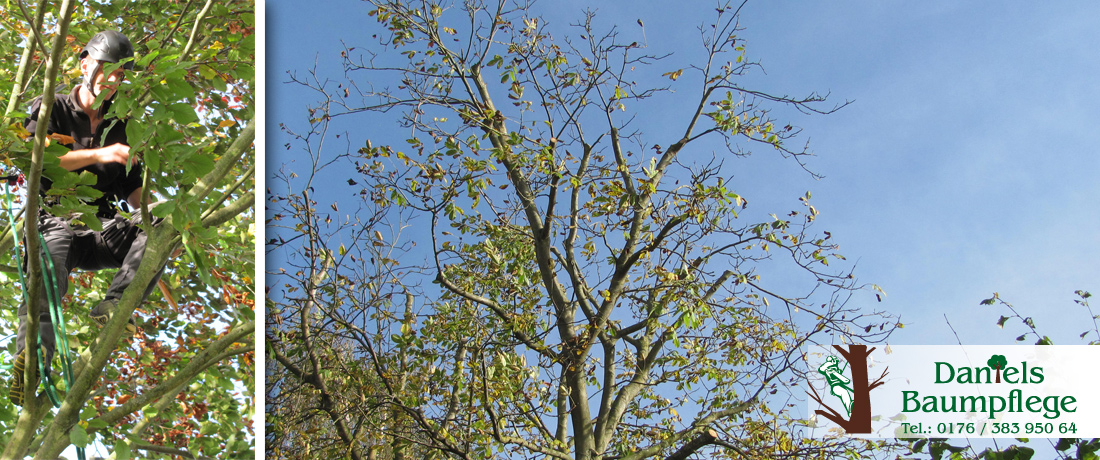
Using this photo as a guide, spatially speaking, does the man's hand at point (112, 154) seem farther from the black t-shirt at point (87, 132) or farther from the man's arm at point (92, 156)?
the black t-shirt at point (87, 132)

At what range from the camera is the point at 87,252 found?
2855 mm

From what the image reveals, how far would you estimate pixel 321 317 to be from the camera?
409 cm

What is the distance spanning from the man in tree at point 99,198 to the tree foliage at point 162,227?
0.12 m

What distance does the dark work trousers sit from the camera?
8.60 ft

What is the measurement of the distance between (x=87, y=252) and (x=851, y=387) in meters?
3.80

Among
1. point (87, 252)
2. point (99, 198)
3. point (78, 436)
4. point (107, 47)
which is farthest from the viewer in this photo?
A: point (87, 252)

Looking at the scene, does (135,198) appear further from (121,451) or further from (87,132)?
(121,451)

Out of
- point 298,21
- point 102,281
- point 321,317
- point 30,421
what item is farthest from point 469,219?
point 30,421

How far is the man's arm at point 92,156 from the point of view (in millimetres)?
2529

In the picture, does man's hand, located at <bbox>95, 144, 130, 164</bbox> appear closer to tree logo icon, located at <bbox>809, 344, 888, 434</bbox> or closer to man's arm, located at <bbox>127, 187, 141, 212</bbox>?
man's arm, located at <bbox>127, 187, 141, 212</bbox>

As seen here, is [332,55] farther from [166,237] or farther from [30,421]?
[30,421]

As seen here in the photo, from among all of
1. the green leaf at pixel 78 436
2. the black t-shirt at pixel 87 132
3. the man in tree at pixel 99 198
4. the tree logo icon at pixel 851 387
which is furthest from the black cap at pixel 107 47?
the tree logo icon at pixel 851 387

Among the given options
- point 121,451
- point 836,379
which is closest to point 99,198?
point 121,451

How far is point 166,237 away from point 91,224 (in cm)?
30
